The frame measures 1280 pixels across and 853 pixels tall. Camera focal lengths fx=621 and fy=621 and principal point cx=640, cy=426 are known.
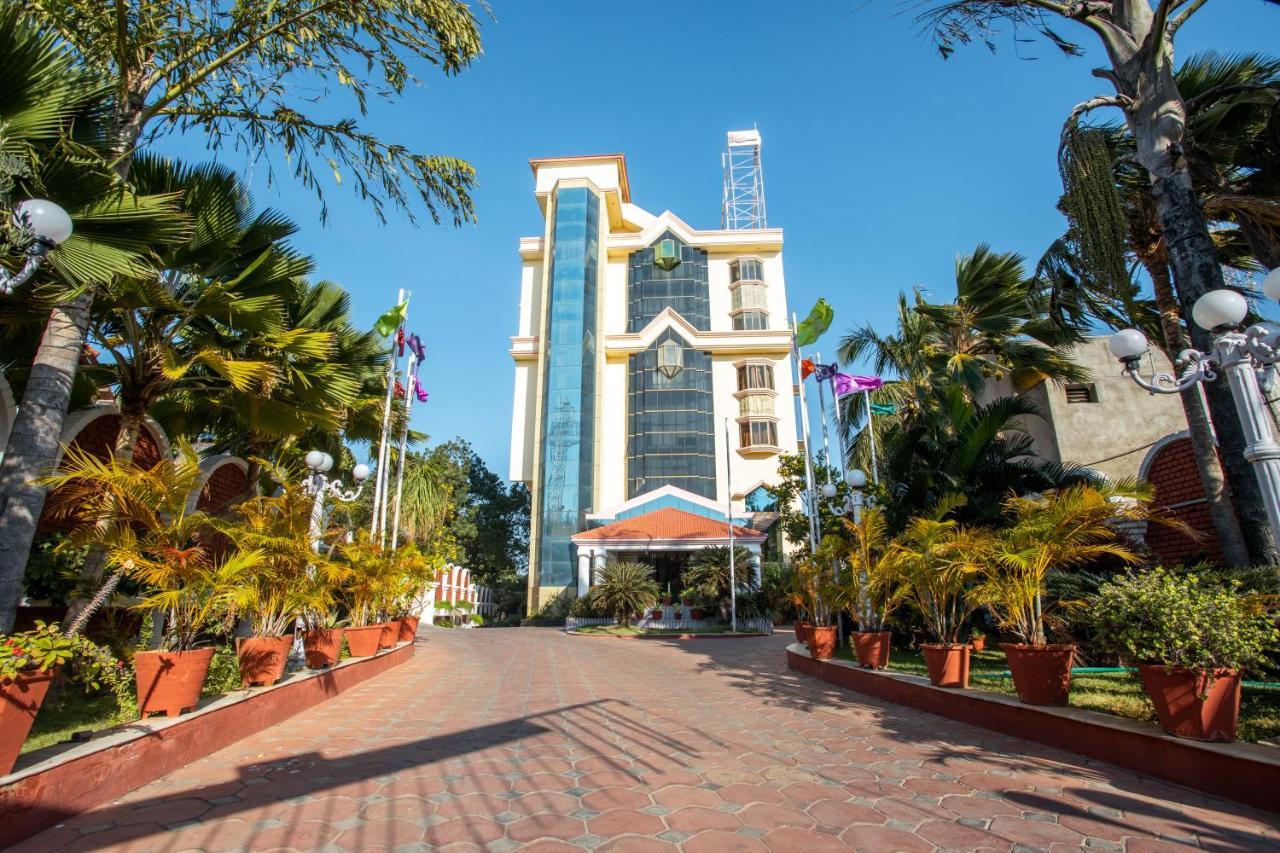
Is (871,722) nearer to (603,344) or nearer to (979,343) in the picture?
(979,343)

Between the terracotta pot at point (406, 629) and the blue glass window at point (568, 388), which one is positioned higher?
the blue glass window at point (568, 388)

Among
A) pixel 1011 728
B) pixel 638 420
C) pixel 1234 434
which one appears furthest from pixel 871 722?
pixel 638 420

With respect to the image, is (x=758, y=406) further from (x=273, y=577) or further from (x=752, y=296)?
(x=273, y=577)

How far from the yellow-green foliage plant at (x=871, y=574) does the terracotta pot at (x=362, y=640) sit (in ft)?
22.9

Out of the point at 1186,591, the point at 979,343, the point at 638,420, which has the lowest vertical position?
the point at 1186,591

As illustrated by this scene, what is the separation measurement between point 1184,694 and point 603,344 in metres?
34.2

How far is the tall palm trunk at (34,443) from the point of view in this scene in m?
4.63

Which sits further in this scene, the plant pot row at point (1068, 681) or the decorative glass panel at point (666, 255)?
the decorative glass panel at point (666, 255)

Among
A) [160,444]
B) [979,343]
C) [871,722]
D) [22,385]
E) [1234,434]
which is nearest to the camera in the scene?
[871,722]

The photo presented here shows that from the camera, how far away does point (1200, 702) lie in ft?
12.9

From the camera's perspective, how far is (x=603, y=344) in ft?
122

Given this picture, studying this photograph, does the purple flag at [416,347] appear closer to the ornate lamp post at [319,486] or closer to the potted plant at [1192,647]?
the ornate lamp post at [319,486]


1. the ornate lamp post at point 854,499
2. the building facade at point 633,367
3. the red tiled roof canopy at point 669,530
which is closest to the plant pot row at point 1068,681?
the ornate lamp post at point 854,499

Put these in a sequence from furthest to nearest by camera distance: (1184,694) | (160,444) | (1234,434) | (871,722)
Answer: (160,444) → (1234,434) → (871,722) → (1184,694)
